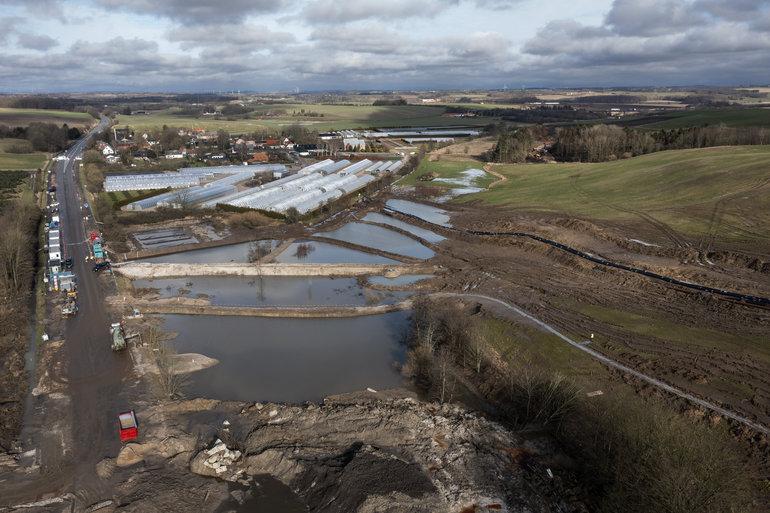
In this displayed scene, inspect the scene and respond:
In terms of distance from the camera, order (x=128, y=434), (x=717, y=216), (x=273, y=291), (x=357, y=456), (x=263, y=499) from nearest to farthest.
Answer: (x=263, y=499), (x=357, y=456), (x=128, y=434), (x=273, y=291), (x=717, y=216)

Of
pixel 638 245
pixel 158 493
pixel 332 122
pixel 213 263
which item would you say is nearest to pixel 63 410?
pixel 158 493

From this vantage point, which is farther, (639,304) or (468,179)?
(468,179)

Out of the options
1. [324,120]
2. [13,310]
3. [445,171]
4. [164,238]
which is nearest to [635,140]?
[445,171]

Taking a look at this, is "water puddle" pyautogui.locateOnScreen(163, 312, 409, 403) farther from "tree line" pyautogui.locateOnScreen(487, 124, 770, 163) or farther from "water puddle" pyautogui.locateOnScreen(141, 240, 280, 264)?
"tree line" pyautogui.locateOnScreen(487, 124, 770, 163)

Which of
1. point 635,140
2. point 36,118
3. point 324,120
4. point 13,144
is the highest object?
point 36,118

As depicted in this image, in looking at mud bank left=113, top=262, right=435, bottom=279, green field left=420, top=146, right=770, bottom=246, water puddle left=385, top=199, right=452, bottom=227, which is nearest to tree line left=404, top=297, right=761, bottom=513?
mud bank left=113, top=262, right=435, bottom=279

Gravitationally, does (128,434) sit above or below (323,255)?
below

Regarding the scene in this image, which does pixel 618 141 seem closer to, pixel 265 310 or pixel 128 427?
pixel 265 310
